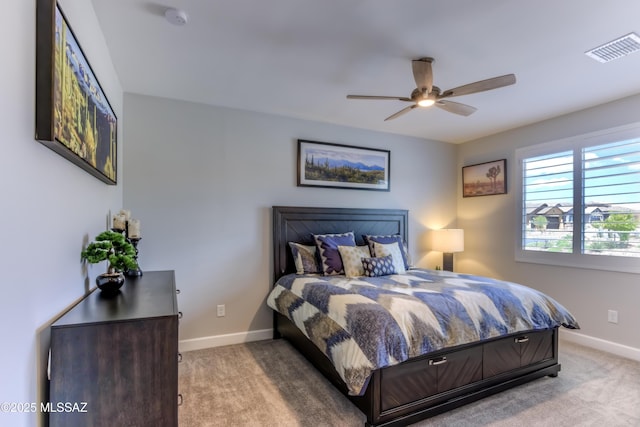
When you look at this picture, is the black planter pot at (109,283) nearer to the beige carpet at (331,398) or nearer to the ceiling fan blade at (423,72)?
the beige carpet at (331,398)

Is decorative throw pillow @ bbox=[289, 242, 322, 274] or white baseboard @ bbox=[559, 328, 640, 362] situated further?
decorative throw pillow @ bbox=[289, 242, 322, 274]

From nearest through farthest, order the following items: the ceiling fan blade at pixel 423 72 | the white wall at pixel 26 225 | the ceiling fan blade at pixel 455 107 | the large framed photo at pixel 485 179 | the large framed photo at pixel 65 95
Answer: the white wall at pixel 26 225
the large framed photo at pixel 65 95
the ceiling fan blade at pixel 423 72
the ceiling fan blade at pixel 455 107
the large framed photo at pixel 485 179

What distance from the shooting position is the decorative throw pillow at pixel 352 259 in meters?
3.31

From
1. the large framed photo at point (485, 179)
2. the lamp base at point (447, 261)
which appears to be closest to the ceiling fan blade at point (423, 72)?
the large framed photo at point (485, 179)

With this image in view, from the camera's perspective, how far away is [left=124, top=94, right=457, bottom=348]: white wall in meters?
3.14

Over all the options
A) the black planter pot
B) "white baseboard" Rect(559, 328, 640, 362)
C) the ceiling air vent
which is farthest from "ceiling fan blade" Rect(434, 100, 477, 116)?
"white baseboard" Rect(559, 328, 640, 362)

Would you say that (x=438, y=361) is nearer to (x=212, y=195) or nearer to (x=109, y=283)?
(x=109, y=283)

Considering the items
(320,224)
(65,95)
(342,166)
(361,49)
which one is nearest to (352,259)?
(320,224)

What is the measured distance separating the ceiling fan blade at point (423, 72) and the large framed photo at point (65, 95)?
2.07 metres

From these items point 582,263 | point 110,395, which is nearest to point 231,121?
point 110,395

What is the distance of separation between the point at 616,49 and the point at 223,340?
426 cm

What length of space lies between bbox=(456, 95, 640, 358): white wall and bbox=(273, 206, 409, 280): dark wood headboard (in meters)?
1.12

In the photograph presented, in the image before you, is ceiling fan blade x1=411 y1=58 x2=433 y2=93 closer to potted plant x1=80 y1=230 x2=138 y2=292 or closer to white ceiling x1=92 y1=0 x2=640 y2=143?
white ceiling x1=92 y1=0 x2=640 y2=143

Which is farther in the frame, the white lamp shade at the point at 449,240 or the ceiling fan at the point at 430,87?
the white lamp shade at the point at 449,240
